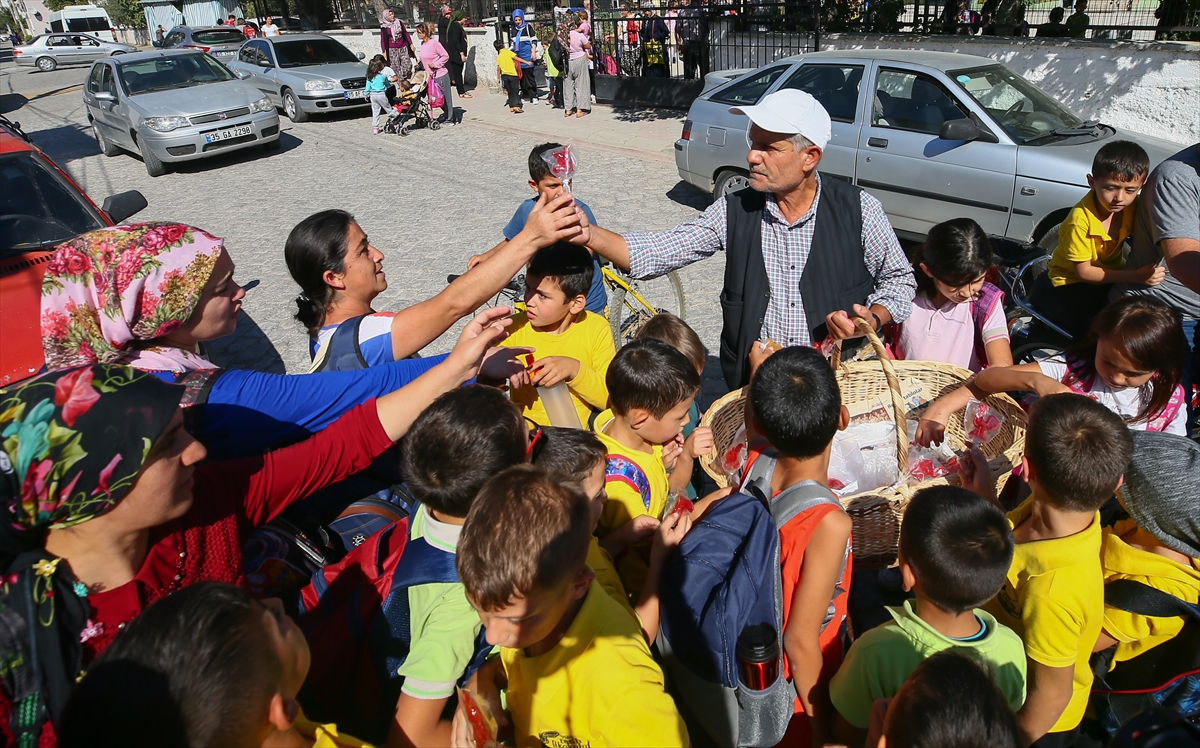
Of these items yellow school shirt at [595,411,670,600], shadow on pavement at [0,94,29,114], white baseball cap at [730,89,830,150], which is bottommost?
yellow school shirt at [595,411,670,600]

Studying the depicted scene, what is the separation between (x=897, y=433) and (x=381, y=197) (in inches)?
379

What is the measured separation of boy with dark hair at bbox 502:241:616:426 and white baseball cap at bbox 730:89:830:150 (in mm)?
866

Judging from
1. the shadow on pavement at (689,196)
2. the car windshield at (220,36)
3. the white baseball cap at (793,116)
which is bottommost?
the shadow on pavement at (689,196)

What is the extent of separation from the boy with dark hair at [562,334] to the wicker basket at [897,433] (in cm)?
53

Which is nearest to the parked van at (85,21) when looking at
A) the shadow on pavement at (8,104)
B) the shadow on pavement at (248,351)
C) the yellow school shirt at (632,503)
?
the shadow on pavement at (8,104)

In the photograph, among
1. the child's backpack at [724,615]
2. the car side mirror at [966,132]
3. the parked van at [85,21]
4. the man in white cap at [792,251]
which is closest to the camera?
the child's backpack at [724,615]

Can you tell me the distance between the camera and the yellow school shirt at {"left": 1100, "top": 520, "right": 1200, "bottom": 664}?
2.14 meters

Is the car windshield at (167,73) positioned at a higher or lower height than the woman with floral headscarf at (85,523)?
higher

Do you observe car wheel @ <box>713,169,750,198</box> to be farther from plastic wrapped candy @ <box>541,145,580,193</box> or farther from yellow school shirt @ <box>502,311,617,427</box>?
plastic wrapped candy @ <box>541,145,580,193</box>

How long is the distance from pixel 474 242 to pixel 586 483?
267 inches

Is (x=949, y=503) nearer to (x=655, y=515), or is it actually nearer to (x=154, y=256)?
(x=655, y=515)

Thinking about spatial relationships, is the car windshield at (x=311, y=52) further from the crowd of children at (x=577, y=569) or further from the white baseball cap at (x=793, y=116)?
the white baseball cap at (x=793, y=116)

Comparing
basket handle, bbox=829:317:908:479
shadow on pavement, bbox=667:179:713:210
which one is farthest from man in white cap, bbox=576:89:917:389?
shadow on pavement, bbox=667:179:713:210

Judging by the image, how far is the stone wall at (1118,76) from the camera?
359 inches
